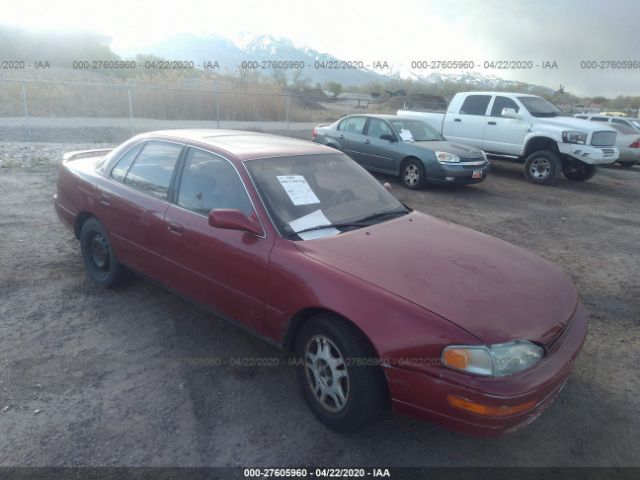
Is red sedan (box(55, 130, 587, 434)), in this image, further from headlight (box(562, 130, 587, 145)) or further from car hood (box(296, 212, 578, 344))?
headlight (box(562, 130, 587, 145))

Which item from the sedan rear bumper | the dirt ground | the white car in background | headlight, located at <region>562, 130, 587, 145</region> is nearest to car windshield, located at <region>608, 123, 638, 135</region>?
the white car in background

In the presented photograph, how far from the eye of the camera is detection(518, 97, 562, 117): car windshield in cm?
1127

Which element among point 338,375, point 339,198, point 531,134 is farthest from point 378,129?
point 338,375

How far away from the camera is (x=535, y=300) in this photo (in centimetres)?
274

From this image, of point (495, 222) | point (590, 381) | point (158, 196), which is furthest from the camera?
point (495, 222)

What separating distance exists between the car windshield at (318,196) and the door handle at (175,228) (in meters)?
0.70

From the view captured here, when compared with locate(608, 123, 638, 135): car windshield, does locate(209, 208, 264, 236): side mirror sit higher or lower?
lower

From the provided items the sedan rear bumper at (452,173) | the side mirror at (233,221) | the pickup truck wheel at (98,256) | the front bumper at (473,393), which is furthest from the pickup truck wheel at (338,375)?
the sedan rear bumper at (452,173)

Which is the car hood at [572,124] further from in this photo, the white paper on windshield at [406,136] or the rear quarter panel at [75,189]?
the rear quarter panel at [75,189]

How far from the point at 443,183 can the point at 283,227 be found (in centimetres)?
707

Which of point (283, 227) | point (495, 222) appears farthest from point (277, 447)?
point (495, 222)

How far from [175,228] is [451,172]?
6.99 m

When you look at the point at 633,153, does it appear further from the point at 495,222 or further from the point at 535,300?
the point at 535,300

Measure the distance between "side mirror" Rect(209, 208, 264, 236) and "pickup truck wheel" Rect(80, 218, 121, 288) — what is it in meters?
1.77
